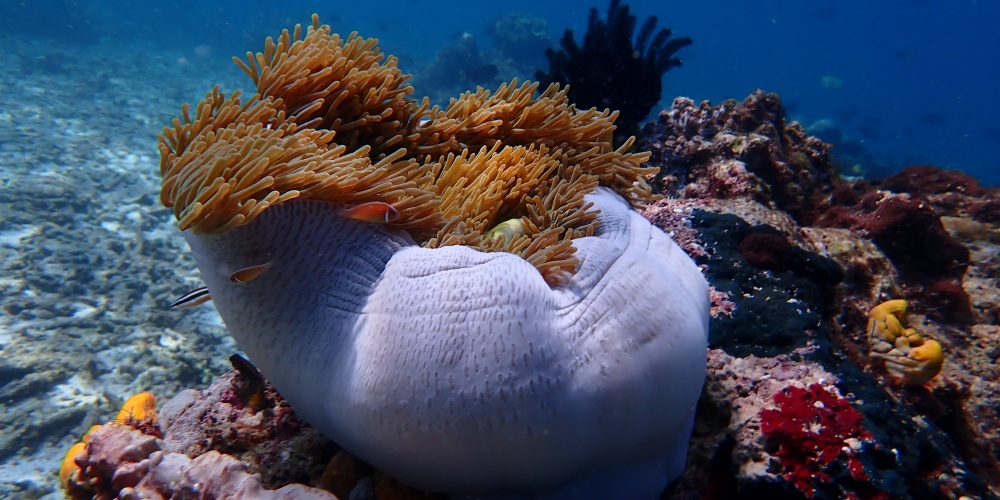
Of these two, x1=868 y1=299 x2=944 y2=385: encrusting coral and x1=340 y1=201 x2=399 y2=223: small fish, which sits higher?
x1=868 y1=299 x2=944 y2=385: encrusting coral

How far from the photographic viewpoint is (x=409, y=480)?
1824mm

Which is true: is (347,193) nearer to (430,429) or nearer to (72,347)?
(430,429)

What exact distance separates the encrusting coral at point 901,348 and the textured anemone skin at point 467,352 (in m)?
1.74

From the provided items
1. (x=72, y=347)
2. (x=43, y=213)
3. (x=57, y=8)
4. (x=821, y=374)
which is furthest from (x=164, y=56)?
(x=821, y=374)

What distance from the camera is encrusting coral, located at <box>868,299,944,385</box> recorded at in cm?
291

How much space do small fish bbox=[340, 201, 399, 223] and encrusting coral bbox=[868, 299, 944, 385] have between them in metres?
2.88

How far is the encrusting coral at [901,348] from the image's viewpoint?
2914 mm

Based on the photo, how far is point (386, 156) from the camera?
8.13 ft

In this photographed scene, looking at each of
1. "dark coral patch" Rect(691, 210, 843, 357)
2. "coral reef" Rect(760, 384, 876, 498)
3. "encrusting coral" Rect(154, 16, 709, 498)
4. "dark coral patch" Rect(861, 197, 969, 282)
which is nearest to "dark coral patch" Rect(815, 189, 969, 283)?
"dark coral patch" Rect(861, 197, 969, 282)

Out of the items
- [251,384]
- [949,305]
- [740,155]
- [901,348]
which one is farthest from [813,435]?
[949,305]

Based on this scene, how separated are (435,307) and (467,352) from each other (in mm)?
189

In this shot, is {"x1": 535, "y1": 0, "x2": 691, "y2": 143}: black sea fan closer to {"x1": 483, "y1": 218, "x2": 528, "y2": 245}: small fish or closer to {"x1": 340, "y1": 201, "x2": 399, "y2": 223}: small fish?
{"x1": 483, "y1": 218, "x2": 528, "y2": 245}: small fish

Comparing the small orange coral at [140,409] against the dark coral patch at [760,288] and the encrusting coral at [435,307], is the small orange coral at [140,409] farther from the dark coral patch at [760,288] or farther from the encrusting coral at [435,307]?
the dark coral patch at [760,288]

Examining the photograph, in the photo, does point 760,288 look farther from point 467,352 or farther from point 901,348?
point 467,352
